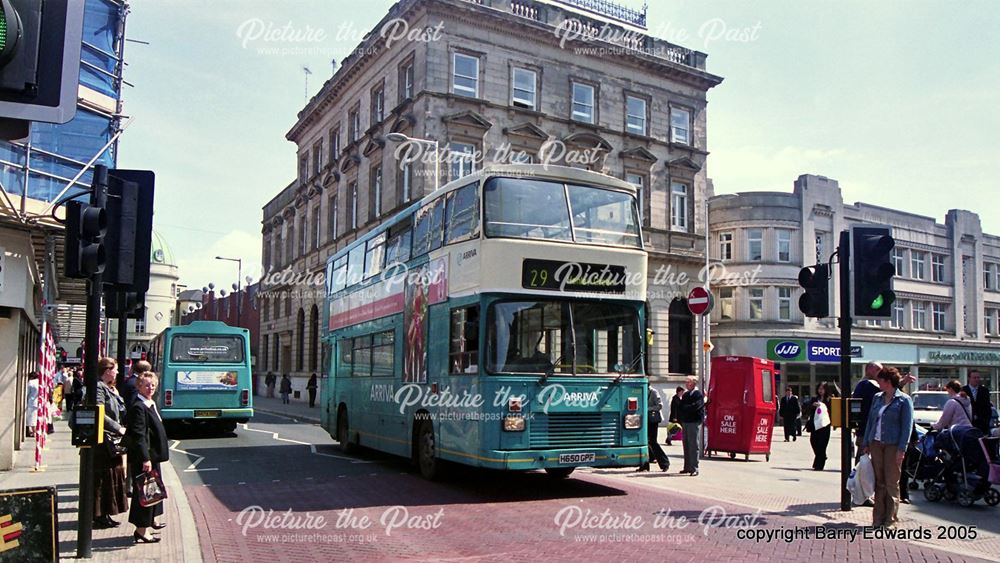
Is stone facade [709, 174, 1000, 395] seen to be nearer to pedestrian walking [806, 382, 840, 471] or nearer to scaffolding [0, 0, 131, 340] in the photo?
pedestrian walking [806, 382, 840, 471]

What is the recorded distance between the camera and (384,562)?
318 inches

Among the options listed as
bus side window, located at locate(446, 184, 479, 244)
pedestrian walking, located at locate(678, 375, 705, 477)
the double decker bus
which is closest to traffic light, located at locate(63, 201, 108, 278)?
the double decker bus

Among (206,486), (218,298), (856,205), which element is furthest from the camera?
(218,298)

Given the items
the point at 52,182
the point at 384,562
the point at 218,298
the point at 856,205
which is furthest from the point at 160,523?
the point at 218,298

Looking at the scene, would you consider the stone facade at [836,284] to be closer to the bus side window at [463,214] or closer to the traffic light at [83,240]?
the bus side window at [463,214]

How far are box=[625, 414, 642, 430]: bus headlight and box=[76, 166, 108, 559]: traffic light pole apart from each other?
724cm

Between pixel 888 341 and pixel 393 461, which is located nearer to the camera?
pixel 393 461

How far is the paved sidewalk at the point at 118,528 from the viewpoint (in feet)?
26.9

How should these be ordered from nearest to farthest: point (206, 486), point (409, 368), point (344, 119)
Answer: point (206, 486) → point (409, 368) → point (344, 119)

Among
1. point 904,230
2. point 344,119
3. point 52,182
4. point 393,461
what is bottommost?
point 393,461

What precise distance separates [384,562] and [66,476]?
8.54 m

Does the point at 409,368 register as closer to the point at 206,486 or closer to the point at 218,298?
the point at 206,486

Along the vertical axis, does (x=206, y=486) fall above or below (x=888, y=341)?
below

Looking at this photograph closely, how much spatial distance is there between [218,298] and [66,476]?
6181 cm
